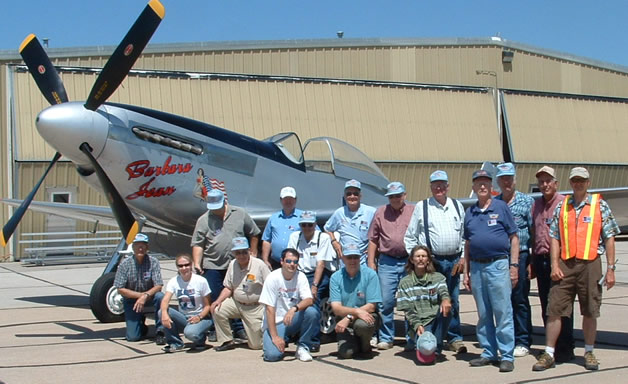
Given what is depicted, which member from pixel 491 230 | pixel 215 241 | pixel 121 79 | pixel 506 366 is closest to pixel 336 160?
pixel 215 241

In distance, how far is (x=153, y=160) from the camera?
27.5 ft

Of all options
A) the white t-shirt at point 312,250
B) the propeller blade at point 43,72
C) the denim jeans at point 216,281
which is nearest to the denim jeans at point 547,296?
the white t-shirt at point 312,250

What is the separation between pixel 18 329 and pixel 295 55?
58.5ft

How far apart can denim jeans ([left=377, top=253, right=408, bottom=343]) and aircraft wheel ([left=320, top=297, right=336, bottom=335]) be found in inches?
22.5

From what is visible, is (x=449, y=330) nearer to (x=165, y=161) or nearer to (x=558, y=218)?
(x=558, y=218)

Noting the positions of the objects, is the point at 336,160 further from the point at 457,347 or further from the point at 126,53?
the point at 457,347

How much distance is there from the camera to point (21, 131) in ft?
59.6

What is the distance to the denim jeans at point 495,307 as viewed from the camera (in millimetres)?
5562

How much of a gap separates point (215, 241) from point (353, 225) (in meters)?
1.40

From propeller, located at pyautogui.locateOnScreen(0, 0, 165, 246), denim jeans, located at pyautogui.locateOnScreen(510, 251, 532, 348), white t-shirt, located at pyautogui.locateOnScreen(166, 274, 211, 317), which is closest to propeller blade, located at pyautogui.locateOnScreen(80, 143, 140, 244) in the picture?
propeller, located at pyautogui.locateOnScreen(0, 0, 165, 246)

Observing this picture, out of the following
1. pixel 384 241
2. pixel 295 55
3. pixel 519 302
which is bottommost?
pixel 519 302

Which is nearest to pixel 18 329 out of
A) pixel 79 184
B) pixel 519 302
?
pixel 519 302

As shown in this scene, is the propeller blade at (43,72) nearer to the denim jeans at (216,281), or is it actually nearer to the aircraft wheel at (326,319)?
the denim jeans at (216,281)

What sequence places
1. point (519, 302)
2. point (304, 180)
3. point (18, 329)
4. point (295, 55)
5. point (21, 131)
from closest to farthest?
point (519, 302) < point (18, 329) < point (304, 180) < point (21, 131) < point (295, 55)
